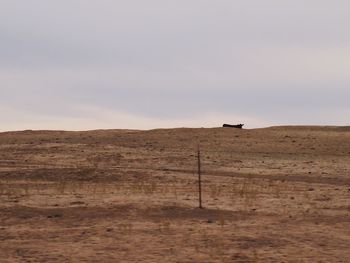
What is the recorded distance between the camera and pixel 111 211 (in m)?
16.7

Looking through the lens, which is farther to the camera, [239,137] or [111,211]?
[239,137]

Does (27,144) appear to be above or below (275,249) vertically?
above

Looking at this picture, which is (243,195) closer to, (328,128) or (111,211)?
(111,211)

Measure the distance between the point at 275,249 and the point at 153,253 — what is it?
223 cm

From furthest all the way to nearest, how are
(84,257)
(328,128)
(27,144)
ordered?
(328,128)
(27,144)
(84,257)

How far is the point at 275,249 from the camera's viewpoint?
40.2 ft

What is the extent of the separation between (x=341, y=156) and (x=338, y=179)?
9.15 meters

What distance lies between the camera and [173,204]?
1762 cm

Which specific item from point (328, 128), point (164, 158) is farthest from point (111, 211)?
point (328, 128)

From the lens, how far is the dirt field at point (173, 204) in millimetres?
12211

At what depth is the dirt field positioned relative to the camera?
12211 millimetres

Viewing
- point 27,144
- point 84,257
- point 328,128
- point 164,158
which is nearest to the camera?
point 84,257

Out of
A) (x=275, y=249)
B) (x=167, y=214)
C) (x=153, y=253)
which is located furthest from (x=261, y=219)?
(x=153, y=253)

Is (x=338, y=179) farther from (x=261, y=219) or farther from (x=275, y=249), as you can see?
(x=275, y=249)
